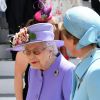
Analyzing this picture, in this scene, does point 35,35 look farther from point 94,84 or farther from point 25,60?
point 94,84

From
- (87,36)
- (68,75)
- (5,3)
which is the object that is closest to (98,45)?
(87,36)

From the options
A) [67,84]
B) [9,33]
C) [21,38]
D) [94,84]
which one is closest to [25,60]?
[21,38]

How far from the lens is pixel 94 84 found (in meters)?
1.60

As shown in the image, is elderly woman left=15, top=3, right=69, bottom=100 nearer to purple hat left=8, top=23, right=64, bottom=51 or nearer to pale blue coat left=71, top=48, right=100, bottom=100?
purple hat left=8, top=23, right=64, bottom=51

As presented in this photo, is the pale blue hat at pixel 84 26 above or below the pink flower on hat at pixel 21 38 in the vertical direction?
above

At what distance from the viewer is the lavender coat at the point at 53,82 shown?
226 cm

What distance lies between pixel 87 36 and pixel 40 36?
680 mm

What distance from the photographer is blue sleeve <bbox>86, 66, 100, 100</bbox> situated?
1594mm

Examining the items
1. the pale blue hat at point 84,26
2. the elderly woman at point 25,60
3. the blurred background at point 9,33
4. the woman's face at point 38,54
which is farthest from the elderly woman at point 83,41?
the blurred background at point 9,33

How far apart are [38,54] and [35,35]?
0.37ft

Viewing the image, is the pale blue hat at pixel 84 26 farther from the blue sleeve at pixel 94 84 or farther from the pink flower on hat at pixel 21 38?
the pink flower on hat at pixel 21 38

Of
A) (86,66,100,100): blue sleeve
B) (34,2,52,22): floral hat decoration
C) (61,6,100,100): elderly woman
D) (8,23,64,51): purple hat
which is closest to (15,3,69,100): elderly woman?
(34,2,52,22): floral hat decoration

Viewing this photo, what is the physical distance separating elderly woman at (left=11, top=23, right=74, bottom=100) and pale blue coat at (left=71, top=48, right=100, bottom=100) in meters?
0.48

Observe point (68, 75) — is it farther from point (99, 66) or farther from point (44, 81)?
point (99, 66)
